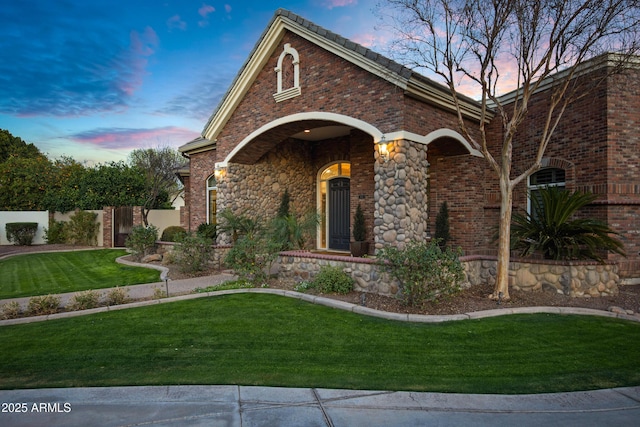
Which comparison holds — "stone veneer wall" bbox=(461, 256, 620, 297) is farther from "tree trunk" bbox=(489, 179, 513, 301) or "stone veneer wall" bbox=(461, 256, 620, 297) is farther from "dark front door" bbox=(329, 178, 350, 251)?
"dark front door" bbox=(329, 178, 350, 251)

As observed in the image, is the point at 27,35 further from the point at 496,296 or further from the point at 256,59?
the point at 496,296

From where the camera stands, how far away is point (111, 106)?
16.7 m

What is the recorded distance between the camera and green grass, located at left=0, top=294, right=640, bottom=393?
12.3 ft

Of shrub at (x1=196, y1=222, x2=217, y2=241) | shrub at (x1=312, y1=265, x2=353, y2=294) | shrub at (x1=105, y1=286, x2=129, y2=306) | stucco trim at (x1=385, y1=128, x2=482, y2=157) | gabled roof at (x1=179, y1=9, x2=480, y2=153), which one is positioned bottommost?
shrub at (x1=105, y1=286, x2=129, y2=306)

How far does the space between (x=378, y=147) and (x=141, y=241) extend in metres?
9.35

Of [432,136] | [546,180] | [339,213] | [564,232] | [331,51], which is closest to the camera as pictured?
[564,232]

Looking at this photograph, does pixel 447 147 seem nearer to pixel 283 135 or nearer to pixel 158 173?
pixel 283 135

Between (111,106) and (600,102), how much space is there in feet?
59.3

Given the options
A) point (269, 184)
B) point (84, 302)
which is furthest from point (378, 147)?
point (84, 302)

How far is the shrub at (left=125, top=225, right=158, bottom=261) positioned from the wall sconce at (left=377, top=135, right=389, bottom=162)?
9.27m

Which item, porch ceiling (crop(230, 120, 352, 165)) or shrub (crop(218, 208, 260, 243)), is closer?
porch ceiling (crop(230, 120, 352, 165))

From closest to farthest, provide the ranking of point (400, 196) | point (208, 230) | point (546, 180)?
point (400, 196) → point (546, 180) → point (208, 230)

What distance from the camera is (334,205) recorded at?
13898 millimetres

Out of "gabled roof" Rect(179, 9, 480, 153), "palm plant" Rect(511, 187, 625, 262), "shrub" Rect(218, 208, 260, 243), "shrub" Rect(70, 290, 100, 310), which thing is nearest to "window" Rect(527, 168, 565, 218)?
"palm plant" Rect(511, 187, 625, 262)
